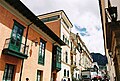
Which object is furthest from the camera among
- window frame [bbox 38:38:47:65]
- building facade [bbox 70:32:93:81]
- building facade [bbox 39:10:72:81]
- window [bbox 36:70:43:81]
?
building facade [bbox 70:32:93:81]

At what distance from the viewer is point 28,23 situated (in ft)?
46.3

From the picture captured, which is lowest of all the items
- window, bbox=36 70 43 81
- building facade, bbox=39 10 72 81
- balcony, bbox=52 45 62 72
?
window, bbox=36 70 43 81

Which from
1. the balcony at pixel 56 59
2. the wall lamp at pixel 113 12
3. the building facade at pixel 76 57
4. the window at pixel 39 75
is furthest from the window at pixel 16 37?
the building facade at pixel 76 57

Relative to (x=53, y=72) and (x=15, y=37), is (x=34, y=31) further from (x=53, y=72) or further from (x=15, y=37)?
(x=53, y=72)

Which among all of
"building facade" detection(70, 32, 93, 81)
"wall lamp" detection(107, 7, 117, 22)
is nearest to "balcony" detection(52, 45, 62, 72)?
"building facade" detection(70, 32, 93, 81)

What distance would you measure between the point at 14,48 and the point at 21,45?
1.18 m

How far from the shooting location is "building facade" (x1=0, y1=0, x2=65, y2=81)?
1101cm

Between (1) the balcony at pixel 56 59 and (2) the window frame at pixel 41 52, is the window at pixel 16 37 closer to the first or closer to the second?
(2) the window frame at pixel 41 52

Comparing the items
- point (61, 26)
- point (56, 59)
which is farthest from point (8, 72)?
point (61, 26)

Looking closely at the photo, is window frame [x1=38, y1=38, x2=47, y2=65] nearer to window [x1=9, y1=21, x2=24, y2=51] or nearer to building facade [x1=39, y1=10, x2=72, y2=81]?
window [x1=9, y1=21, x2=24, y2=51]

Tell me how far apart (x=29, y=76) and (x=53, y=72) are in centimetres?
617

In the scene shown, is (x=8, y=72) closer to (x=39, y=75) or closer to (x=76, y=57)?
(x=39, y=75)

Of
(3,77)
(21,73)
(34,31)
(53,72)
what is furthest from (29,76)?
(53,72)

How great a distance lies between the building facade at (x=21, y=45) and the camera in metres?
11.0
